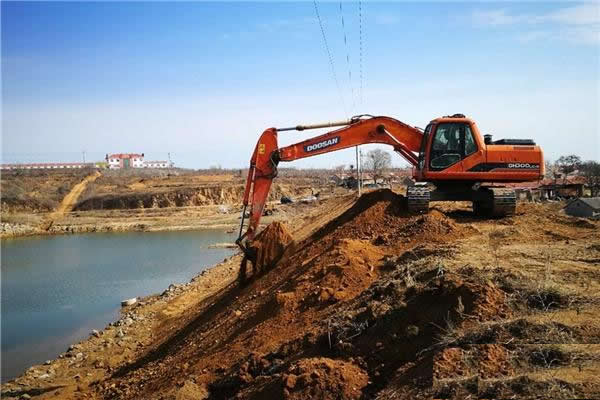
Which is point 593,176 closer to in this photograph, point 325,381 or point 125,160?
point 325,381

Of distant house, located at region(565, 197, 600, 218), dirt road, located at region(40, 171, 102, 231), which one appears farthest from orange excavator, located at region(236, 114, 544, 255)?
dirt road, located at region(40, 171, 102, 231)

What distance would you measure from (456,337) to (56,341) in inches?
613

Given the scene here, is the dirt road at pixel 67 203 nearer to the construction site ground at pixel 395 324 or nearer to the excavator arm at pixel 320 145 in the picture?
the construction site ground at pixel 395 324

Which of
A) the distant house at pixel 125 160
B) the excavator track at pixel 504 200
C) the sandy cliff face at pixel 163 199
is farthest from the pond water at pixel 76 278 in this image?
the distant house at pixel 125 160

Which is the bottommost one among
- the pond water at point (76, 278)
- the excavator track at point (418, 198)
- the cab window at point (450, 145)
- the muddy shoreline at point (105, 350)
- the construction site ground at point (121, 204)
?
the pond water at point (76, 278)

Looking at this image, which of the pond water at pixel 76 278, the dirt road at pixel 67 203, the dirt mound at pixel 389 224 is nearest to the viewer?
the dirt mound at pixel 389 224

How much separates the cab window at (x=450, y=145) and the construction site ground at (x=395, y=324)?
1311 mm

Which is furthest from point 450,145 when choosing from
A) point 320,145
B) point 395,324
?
point 395,324

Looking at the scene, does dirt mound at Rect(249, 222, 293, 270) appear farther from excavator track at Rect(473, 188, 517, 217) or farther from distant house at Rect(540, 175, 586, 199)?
distant house at Rect(540, 175, 586, 199)

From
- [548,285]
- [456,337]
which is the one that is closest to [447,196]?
[548,285]

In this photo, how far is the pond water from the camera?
56.7 feet

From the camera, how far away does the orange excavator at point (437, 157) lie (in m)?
11.8

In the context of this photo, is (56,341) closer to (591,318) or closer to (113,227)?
(591,318)

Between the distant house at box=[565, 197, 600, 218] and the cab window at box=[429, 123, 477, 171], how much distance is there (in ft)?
48.2
